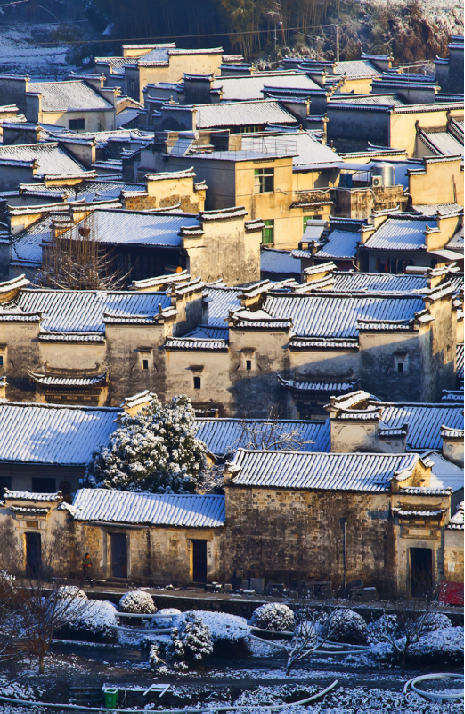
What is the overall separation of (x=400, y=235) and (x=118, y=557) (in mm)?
37693

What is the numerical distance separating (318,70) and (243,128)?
85.9ft

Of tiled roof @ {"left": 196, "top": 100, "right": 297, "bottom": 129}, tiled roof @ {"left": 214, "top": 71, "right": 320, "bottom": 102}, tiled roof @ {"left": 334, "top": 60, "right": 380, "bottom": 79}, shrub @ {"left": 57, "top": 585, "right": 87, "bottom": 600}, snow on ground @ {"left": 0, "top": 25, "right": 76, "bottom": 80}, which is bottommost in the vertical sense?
shrub @ {"left": 57, "top": 585, "right": 87, "bottom": 600}

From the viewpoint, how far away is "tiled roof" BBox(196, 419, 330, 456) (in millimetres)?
53750

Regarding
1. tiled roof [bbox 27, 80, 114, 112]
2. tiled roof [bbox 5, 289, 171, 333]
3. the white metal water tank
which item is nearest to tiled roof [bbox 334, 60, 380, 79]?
tiled roof [bbox 27, 80, 114, 112]

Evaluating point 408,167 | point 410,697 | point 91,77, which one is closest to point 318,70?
point 91,77

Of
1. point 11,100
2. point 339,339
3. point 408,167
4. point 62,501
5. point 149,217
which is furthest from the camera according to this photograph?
point 11,100

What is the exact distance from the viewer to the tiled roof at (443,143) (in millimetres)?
99438

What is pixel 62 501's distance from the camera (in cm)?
4838

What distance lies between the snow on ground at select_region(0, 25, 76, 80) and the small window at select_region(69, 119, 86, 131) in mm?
39106

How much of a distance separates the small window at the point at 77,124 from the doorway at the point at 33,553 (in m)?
72.6

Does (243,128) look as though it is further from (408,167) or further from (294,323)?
(294,323)

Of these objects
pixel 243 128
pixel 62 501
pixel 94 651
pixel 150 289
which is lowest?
pixel 94 651

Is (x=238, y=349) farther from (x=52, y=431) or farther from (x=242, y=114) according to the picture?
(x=242, y=114)

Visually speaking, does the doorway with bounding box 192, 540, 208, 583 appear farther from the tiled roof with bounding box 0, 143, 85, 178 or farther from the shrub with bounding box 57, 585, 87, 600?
the tiled roof with bounding box 0, 143, 85, 178
